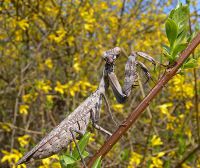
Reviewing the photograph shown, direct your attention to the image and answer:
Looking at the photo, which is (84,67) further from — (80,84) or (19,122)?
(19,122)

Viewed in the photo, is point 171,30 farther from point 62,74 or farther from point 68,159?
point 62,74

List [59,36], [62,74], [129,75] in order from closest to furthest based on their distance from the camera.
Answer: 1. [129,75]
2. [59,36]
3. [62,74]

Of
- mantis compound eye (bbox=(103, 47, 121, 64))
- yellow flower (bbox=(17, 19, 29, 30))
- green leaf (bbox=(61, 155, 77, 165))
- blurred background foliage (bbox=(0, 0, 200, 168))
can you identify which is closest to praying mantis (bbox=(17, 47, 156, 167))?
mantis compound eye (bbox=(103, 47, 121, 64))

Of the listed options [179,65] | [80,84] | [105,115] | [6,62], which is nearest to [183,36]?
[179,65]

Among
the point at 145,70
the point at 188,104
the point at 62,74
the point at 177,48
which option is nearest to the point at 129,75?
the point at 145,70

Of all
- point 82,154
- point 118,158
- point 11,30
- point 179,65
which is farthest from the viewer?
point 11,30
